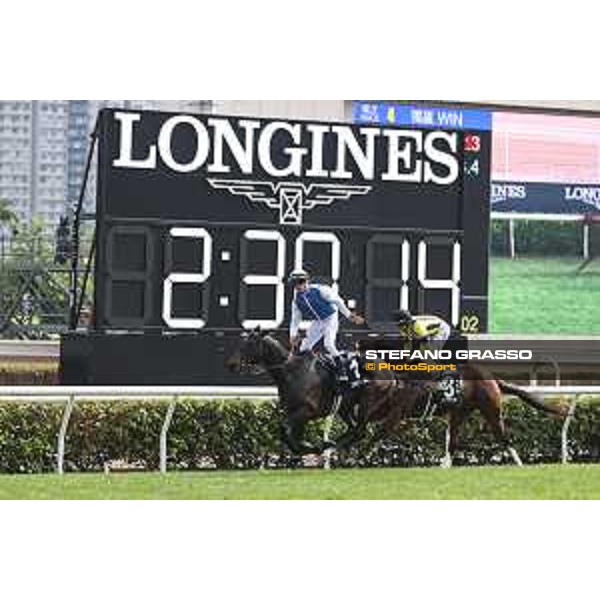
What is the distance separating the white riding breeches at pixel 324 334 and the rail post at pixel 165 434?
84 centimetres

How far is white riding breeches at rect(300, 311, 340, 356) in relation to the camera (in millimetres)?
10273

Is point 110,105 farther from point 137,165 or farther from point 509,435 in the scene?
point 509,435

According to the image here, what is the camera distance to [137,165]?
1023 cm

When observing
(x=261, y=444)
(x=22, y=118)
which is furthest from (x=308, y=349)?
(x=22, y=118)

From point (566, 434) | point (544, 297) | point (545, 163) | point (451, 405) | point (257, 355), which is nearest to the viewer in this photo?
point (257, 355)

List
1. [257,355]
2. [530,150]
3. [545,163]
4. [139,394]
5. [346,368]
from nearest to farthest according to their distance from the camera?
[139,394] → [257,355] → [346,368] → [530,150] → [545,163]

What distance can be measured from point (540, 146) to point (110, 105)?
3.35 metres

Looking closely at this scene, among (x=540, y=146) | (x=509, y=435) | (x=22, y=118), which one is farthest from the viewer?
(x=540, y=146)

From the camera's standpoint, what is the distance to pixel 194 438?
34.2 ft

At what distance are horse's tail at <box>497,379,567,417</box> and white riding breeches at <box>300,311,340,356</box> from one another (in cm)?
104

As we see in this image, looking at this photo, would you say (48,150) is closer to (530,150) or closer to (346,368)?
(346,368)

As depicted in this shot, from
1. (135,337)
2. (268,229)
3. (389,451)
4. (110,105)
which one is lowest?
(389,451)

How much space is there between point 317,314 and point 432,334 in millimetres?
722

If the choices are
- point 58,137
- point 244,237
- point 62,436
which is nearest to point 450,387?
point 244,237
